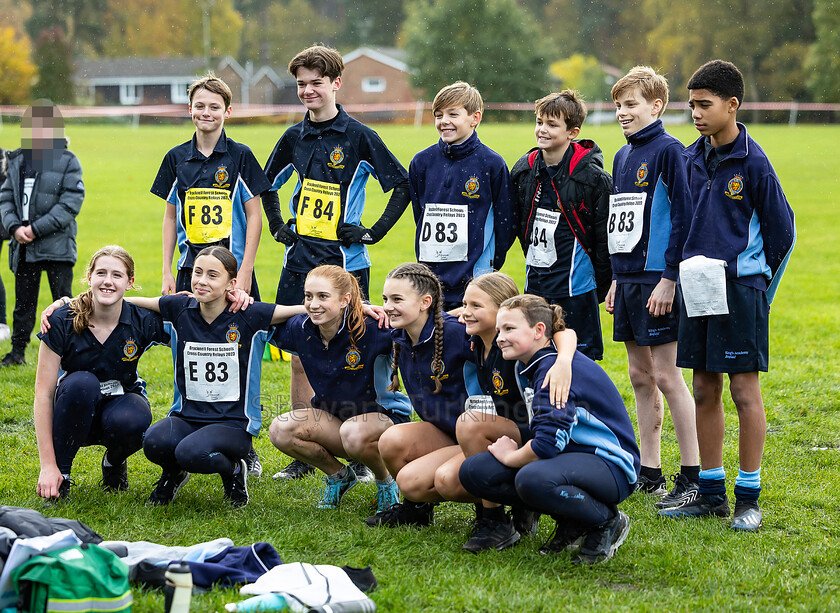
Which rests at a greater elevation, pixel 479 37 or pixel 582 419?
pixel 479 37

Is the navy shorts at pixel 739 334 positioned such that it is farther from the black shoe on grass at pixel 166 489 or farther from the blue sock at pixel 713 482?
the black shoe on grass at pixel 166 489

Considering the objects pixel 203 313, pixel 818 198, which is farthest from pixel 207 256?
pixel 818 198

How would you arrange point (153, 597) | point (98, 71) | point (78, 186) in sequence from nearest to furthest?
1. point (153, 597)
2. point (78, 186)
3. point (98, 71)

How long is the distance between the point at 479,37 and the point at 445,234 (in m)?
47.8

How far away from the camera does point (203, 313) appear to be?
187 inches

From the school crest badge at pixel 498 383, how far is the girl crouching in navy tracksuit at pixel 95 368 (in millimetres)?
1787

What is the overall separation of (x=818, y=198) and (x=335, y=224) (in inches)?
801

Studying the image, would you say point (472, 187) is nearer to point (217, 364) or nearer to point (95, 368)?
point (217, 364)

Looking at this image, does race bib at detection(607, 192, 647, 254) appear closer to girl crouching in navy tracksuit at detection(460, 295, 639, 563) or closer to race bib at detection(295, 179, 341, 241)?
girl crouching in navy tracksuit at detection(460, 295, 639, 563)

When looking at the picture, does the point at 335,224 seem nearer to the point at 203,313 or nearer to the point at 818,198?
the point at 203,313

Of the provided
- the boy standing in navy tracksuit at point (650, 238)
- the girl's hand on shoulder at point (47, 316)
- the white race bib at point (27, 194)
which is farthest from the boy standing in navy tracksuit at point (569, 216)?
the white race bib at point (27, 194)

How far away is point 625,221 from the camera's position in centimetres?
479

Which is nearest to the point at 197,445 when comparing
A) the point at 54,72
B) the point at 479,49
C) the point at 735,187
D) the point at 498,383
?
the point at 498,383

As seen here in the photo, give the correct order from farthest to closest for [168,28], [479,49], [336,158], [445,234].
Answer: [168,28] → [479,49] → [336,158] → [445,234]
